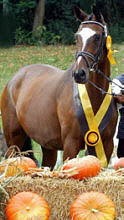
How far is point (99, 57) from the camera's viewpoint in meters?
4.59

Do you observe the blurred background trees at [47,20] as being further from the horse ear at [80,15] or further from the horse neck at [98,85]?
the horse neck at [98,85]

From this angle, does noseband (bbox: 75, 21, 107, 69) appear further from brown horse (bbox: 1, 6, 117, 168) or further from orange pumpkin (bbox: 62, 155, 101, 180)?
orange pumpkin (bbox: 62, 155, 101, 180)

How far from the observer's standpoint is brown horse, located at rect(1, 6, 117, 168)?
4546 mm

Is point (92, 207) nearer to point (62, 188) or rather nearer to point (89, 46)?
point (62, 188)

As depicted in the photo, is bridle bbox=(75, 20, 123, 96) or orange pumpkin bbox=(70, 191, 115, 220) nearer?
orange pumpkin bbox=(70, 191, 115, 220)

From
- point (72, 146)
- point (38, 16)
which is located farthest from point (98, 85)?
point (38, 16)

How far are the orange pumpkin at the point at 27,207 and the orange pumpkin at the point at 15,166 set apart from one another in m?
0.26

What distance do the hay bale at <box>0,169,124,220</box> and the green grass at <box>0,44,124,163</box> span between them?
12.2 m

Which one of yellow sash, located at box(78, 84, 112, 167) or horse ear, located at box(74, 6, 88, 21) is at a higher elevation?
horse ear, located at box(74, 6, 88, 21)

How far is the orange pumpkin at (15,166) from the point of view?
10.9ft

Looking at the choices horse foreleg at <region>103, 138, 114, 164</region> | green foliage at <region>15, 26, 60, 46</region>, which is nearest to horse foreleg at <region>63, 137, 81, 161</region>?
horse foreleg at <region>103, 138, 114, 164</region>

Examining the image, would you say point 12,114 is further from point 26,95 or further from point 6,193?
point 6,193

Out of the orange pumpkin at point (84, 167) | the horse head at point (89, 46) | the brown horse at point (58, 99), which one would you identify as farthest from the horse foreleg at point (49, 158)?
the orange pumpkin at point (84, 167)

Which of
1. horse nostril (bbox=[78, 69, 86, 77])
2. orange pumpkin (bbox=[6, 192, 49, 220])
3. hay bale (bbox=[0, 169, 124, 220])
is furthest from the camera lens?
horse nostril (bbox=[78, 69, 86, 77])
